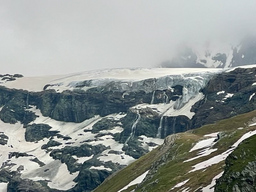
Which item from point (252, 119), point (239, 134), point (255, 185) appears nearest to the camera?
point (255, 185)

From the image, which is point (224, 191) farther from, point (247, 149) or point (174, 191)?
point (174, 191)

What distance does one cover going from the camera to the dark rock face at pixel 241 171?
63188 millimetres

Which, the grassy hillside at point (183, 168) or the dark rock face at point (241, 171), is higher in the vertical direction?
the dark rock face at point (241, 171)

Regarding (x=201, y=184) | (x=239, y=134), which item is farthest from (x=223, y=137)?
(x=201, y=184)

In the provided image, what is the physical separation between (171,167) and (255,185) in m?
75.5

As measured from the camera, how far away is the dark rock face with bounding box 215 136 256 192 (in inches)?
2488

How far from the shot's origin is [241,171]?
211 ft

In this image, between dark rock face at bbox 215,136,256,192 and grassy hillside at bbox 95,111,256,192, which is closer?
dark rock face at bbox 215,136,256,192

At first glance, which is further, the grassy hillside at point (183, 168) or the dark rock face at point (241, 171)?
the grassy hillside at point (183, 168)

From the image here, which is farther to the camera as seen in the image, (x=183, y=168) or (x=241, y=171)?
(x=183, y=168)

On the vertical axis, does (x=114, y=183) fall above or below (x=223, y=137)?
below

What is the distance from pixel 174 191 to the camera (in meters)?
102

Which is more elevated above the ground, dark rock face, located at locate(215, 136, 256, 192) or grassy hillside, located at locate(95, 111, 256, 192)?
dark rock face, located at locate(215, 136, 256, 192)

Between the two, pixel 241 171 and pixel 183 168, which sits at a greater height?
pixel 241 171
